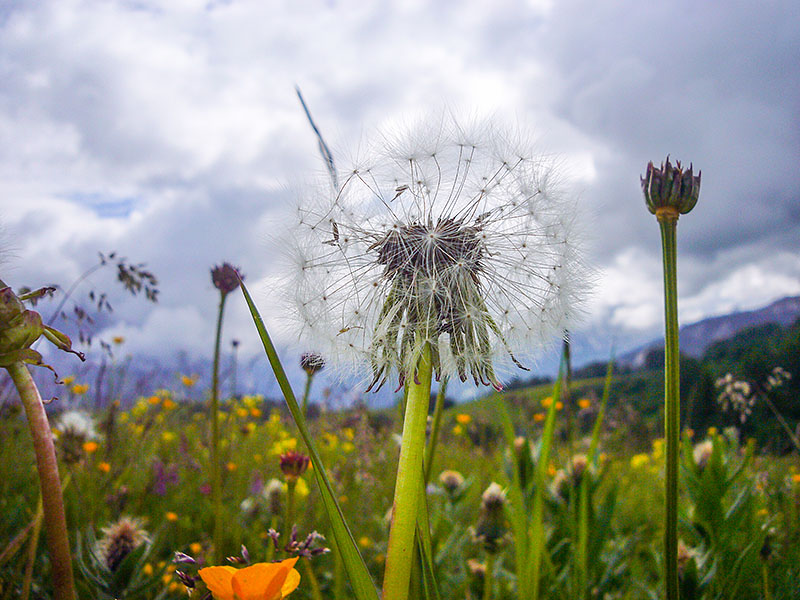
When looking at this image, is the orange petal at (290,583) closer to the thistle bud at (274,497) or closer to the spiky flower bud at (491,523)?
the spiky flower bud at (491,523)

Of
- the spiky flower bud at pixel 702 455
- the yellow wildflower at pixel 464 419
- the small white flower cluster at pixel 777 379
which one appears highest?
the small white flower cluster at pixel 777 379

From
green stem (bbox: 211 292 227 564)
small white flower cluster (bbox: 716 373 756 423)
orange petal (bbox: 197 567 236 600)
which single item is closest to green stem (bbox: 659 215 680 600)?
orange petal (bbox: 197 567 236 600)

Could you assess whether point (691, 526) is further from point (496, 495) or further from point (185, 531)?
point (185, 531)

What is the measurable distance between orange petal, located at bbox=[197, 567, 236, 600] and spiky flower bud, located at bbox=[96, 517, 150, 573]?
2.70ft

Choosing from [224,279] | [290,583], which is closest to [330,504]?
[290,583]

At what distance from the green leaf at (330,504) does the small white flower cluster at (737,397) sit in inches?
116

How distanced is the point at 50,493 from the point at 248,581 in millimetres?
388

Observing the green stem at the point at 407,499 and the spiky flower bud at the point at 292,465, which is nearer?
the green stem at the point at 407,499

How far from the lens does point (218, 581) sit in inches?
33.7

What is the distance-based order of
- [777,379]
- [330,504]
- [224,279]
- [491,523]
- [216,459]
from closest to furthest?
[330,504] → [216,459] → [224,279] → [491,523] → [777,379]

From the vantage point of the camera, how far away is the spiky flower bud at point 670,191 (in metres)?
1.21

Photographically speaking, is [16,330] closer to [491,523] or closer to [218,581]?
[218,581]

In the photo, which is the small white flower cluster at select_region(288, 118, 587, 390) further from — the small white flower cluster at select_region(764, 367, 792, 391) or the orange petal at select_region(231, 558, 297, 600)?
the small white flower cluster at select_region(764, 367, 792, 391)

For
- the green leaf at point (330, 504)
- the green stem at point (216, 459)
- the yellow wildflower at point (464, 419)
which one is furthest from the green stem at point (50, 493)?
the yellow wildflower at point (464, 419)
